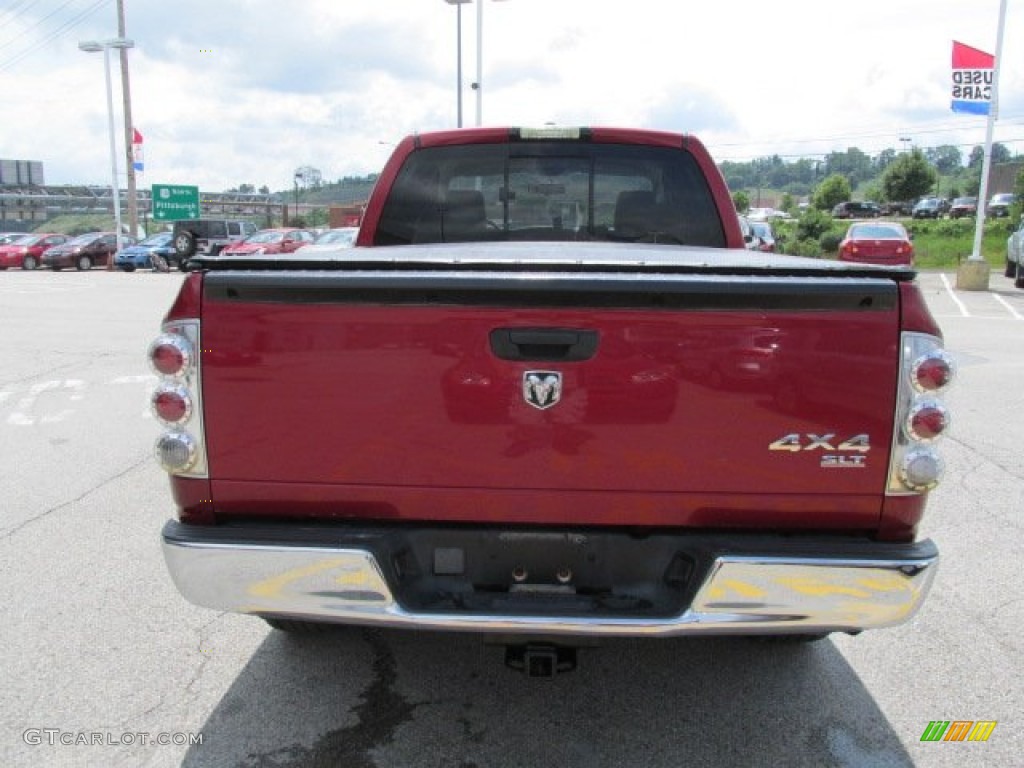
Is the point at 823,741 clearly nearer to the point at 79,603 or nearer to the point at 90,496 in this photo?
the point at 79,603

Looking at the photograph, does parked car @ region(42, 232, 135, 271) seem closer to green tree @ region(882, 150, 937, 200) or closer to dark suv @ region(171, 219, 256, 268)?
dark suv @ region(171, 219, 256, 268)

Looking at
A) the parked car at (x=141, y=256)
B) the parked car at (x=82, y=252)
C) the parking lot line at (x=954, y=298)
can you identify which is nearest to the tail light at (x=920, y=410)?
the parking lot line at (x=954, y=298)

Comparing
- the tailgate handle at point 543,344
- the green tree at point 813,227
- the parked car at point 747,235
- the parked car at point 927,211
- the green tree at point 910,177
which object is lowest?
the tailgate handle at point 543,344

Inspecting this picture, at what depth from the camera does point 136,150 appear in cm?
3884

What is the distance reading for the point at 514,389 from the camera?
7.67 ft

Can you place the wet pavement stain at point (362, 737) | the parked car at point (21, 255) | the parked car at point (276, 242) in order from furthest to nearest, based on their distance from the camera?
the parked car at point (21, 255) < the parked car at point (276, 242) < the wet pavement stain at point (362, 737)

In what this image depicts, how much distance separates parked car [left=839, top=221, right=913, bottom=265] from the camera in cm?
2236

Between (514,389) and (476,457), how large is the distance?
0.23 metres

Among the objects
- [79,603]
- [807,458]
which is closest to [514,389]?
[807,458]

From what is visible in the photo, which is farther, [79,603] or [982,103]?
[982,103]

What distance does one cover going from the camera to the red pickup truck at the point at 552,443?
2.32 metres

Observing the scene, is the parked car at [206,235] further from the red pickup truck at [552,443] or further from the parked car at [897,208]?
the parked car at [897,208]

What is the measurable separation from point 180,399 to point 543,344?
1.07 metres

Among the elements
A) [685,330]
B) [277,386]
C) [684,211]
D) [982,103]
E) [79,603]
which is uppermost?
[982,103]
